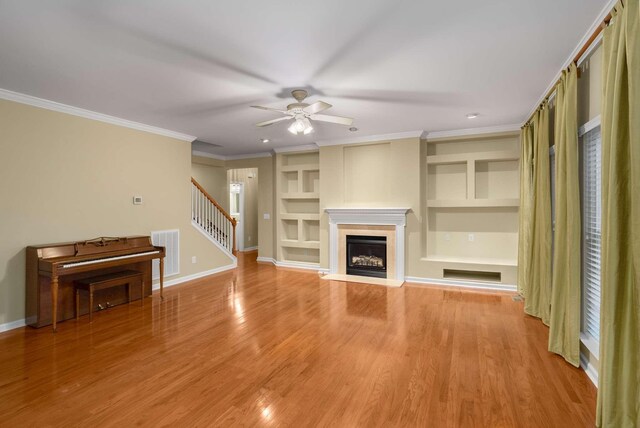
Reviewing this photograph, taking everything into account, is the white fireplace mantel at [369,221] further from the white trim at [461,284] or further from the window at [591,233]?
the window at [591,233]

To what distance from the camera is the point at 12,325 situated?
3.61m

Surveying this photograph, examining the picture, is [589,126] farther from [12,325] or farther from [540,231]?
[12,325]

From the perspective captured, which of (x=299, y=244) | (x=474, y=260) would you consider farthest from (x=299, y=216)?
(x=474, y=260)

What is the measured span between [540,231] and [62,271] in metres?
5.41

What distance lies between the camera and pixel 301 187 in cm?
694

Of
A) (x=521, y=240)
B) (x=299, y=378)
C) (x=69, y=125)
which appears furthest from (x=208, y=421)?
(x=521, y=240)

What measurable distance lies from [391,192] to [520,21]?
373cm

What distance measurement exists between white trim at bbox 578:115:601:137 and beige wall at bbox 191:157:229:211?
7050mm

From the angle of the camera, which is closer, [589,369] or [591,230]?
[589,369]

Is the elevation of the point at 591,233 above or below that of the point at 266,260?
above

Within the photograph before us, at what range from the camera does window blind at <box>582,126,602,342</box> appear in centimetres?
259

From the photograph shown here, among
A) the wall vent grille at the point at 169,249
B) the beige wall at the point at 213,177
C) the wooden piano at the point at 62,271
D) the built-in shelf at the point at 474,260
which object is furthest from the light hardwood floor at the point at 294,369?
the beige wall at the point at 213,177

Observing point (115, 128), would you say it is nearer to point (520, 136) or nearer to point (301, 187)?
point (301, 187)

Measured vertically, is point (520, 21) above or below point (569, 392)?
above
